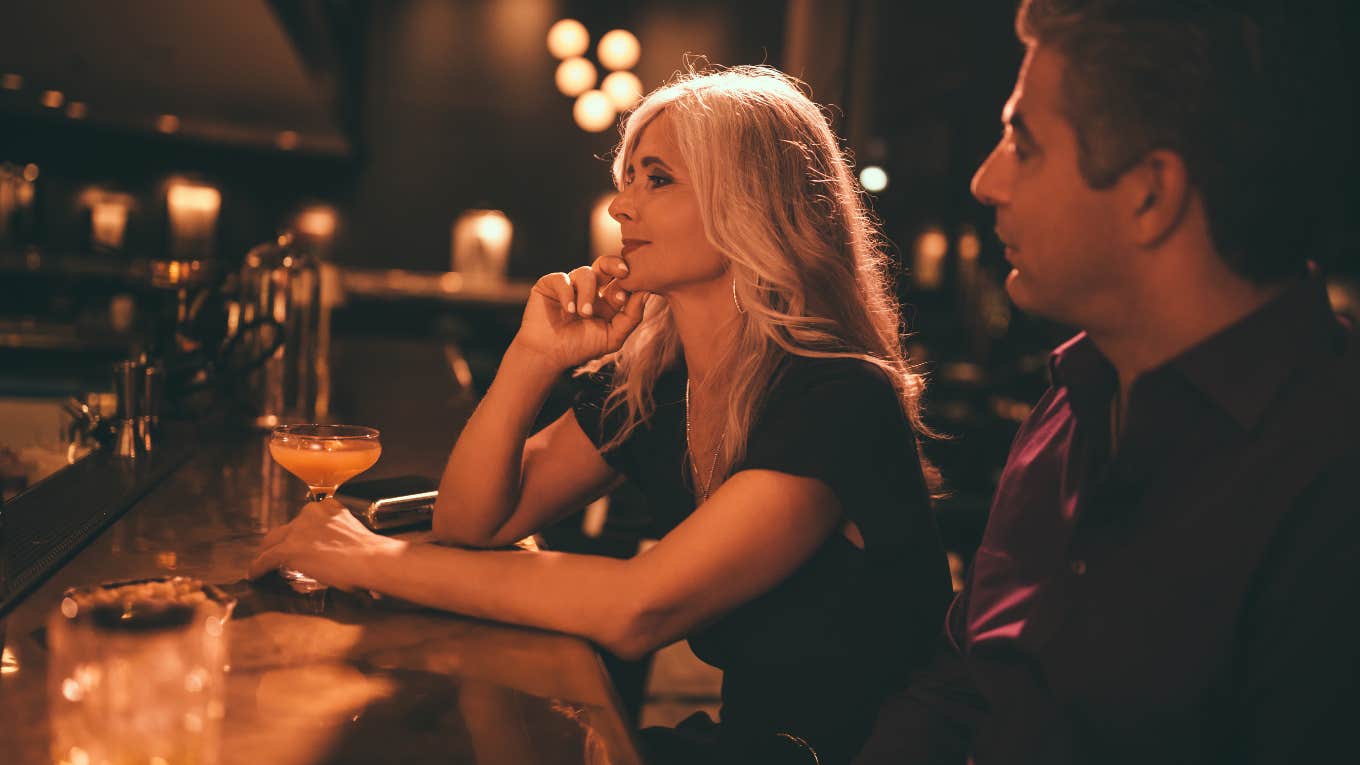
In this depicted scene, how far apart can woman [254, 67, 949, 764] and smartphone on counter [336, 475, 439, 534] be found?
0.20 feet

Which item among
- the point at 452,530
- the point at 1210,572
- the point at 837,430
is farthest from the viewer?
the point at 452,530

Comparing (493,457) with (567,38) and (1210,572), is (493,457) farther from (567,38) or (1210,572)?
(567,38)

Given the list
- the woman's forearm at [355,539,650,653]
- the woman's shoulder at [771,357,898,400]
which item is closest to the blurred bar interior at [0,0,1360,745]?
the woman's shoulder at [771,357,898,400]

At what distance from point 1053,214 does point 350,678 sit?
83 cm

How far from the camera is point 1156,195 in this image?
1.05 meters

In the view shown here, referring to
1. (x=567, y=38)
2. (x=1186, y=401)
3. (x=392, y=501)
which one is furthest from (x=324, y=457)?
(x=567, y=38)

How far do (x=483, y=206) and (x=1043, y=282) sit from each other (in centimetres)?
818

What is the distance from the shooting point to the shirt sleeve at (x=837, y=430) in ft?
4.29

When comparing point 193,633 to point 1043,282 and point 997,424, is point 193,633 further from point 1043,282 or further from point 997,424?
point 997,424

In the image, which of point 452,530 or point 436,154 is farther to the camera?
point 436,154

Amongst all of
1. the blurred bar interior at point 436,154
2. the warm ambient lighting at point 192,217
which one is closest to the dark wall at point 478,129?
the blurred bar interior at point 436,154

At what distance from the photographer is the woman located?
124 cm

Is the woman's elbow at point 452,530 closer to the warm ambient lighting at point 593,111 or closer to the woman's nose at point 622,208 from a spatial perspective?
the woman's nose at point 622,208

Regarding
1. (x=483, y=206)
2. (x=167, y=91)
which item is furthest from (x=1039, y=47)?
(x=483, y=206)
